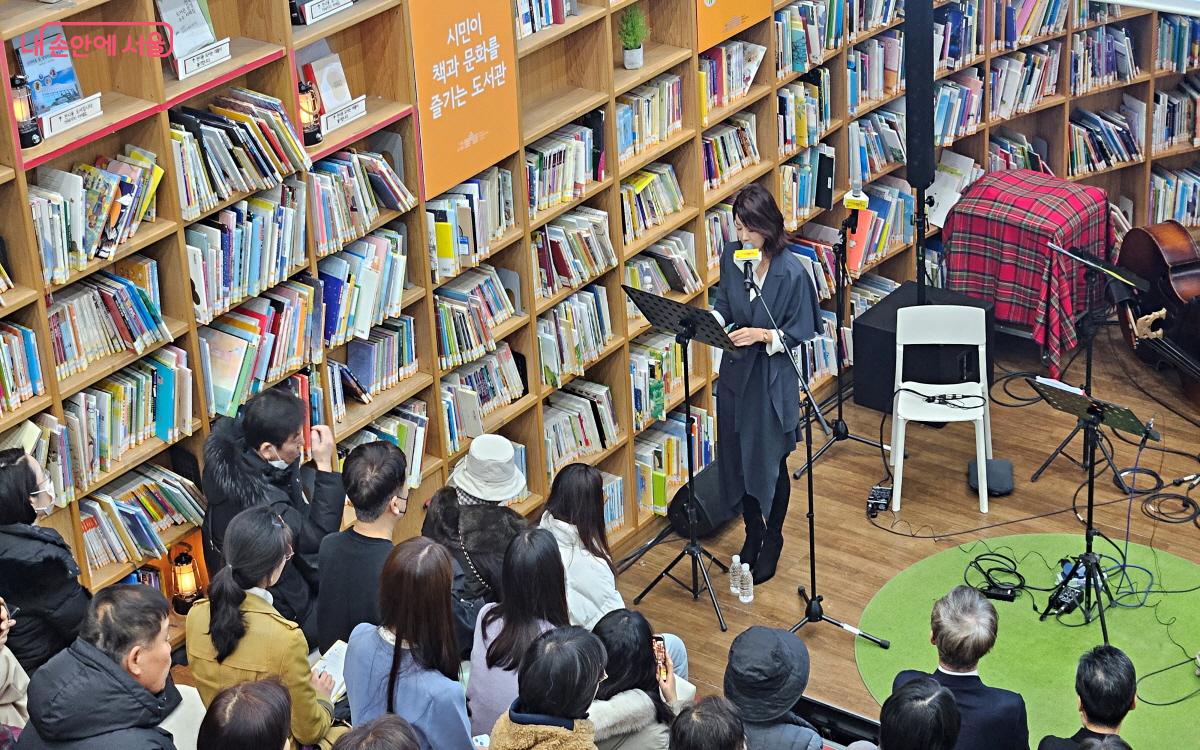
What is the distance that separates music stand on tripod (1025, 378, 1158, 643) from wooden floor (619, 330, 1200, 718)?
61cm

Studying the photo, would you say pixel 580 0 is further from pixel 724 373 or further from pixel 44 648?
pixel 44 648

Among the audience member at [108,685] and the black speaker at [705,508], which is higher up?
the audience member at [108,685]

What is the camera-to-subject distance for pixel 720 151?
699 cm

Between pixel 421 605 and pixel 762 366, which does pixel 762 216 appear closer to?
pixel 762 366

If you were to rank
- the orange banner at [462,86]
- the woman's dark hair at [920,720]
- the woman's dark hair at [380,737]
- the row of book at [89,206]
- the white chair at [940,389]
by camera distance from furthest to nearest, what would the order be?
the white chair at [940,389] < the orange banner at [462,86] < the row of book at [89,206] < the woman's dark hair at [920,720] < the woman's dark hair at [380,737]

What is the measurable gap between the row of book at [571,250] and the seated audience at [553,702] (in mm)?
2884

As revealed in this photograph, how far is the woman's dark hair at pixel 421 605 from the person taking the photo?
3801mm

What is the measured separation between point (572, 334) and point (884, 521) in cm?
171


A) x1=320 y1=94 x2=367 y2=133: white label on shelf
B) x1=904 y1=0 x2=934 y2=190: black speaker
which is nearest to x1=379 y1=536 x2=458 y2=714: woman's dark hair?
x1=320 y1=94 x2=367 y2=133: white label on shelf

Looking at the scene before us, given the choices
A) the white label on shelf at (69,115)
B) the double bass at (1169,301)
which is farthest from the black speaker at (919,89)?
the white label on shelf at (69,115)

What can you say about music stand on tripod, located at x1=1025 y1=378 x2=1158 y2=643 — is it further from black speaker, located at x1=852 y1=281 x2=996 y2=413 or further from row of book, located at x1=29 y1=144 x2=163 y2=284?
row of book, located at x1=29 y1=144 x2=163 y2=284

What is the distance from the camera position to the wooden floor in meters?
6.23

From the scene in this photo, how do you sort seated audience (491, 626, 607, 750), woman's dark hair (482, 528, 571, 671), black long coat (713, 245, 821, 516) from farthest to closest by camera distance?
black long coat (713, 245, 821, 516) → woman's dark hair (482, 528, 571, 671) → seated audience (491, 626, 607, 750)

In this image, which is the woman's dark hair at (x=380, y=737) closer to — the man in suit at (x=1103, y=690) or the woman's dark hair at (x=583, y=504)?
the woman's dark hair at (x=583, y=504)
